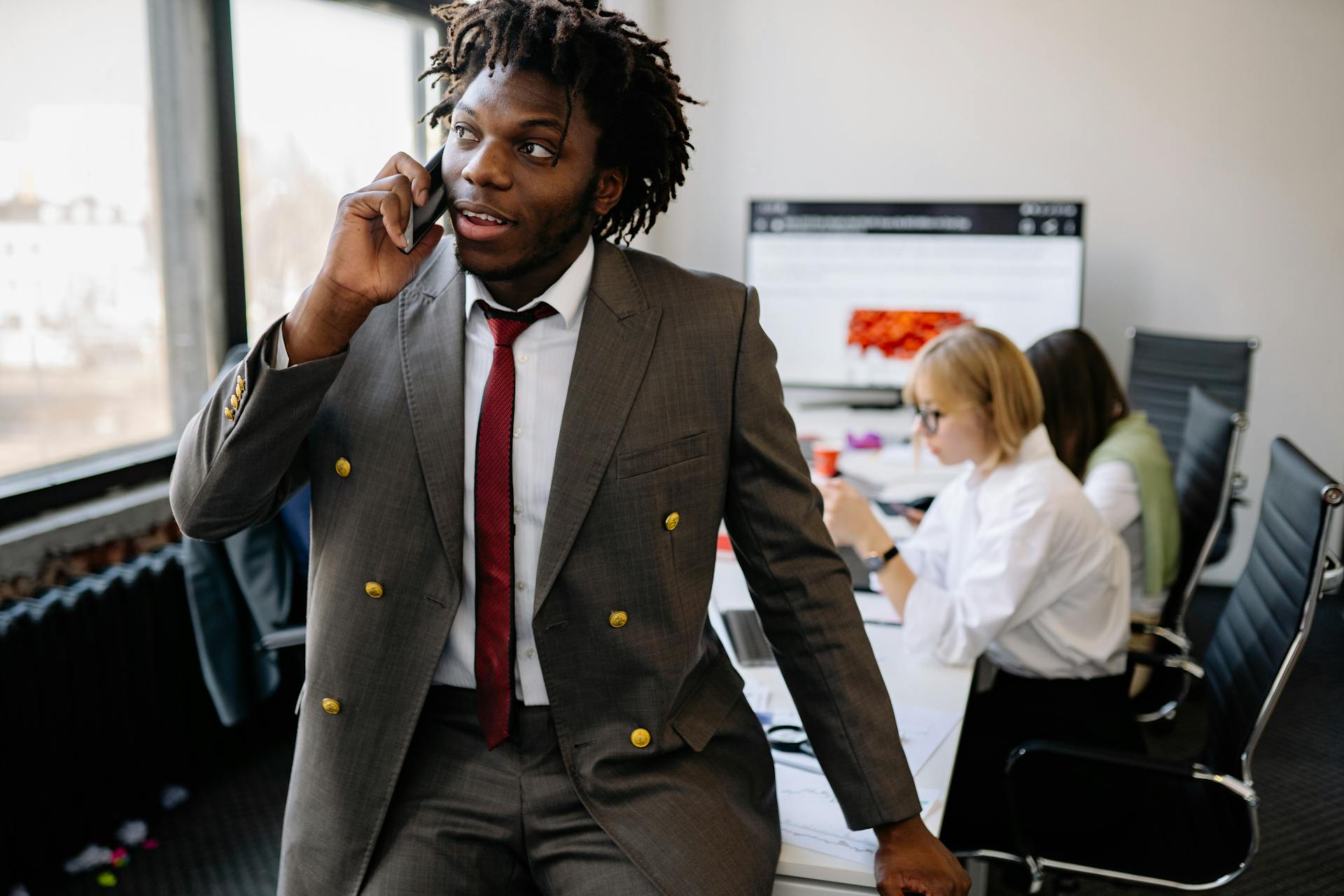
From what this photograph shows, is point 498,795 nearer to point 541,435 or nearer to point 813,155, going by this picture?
point 541,435

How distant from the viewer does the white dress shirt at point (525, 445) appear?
1.20 metres

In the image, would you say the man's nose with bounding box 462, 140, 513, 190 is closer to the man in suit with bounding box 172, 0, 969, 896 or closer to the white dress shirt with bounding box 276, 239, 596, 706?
the man in suit with bounding box 172, 0, 969, 896

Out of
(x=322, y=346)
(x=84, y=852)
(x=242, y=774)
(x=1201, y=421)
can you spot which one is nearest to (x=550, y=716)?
(x=322, y=346)

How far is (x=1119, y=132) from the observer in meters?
4.43

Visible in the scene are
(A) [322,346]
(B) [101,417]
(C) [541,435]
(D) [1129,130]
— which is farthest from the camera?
(D) [1129,130]

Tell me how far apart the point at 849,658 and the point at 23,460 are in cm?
222

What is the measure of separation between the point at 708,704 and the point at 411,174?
0.67 m

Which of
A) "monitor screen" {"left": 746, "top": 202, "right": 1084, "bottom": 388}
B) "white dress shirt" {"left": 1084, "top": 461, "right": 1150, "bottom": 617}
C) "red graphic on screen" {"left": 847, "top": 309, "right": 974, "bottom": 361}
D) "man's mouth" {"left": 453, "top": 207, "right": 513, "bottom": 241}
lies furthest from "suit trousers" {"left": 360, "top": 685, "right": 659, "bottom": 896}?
"red graphic on screen" {"left": 847, "top": 309, "right": 974, "bottom": 361}

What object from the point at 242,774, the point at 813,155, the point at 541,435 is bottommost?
the point at 242,774

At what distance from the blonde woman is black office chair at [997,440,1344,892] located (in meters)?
0.10

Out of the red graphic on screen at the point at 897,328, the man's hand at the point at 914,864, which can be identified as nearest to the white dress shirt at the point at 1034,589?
the man's hand at the point at 914,864

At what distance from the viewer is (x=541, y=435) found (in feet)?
3.98

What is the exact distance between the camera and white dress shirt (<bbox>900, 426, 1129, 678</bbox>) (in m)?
1.93

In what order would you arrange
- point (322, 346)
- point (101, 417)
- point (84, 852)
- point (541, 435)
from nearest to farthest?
point (322, 346) → point (541, 435) → point (84, 852) → point (101, 417)
